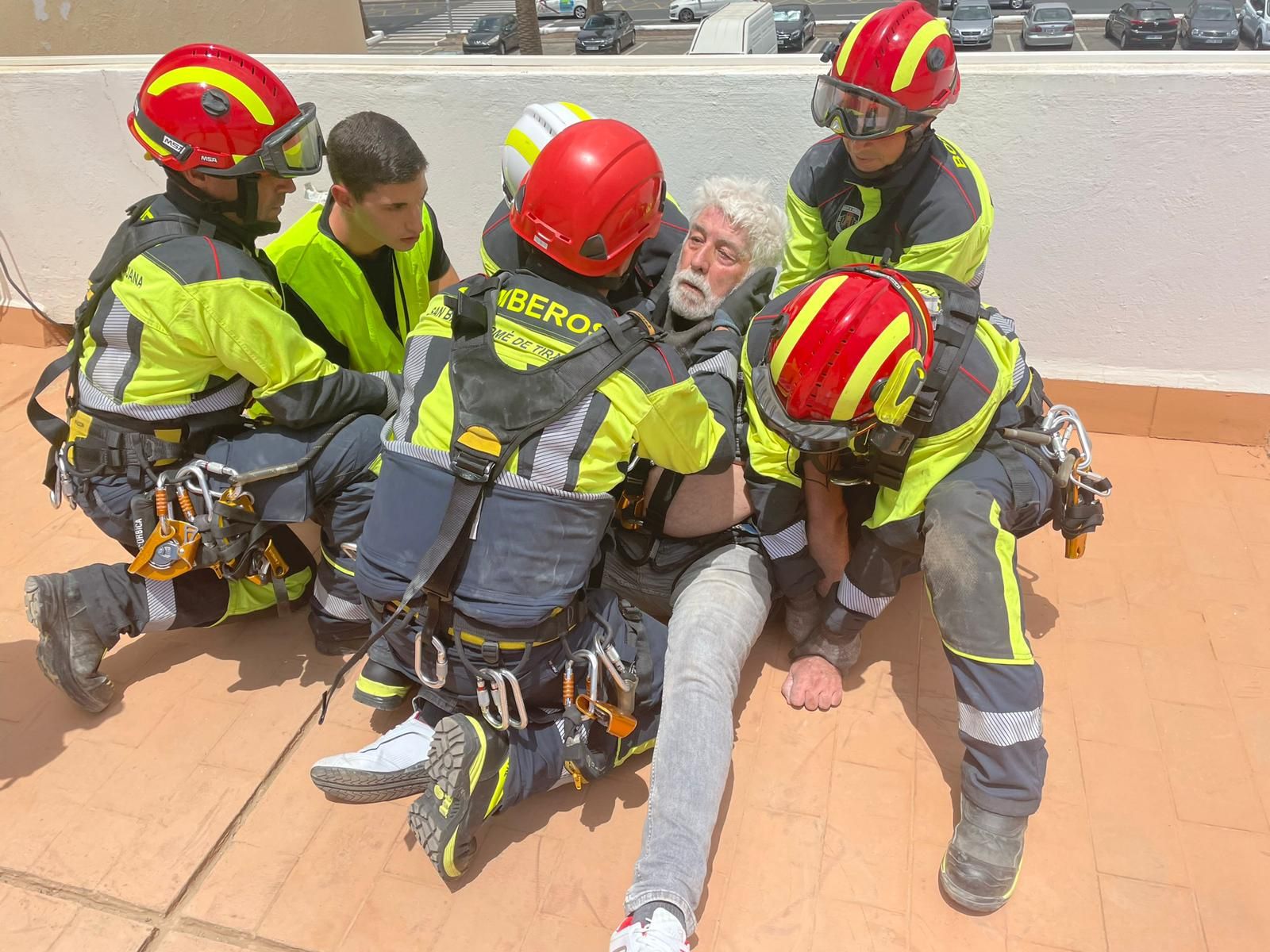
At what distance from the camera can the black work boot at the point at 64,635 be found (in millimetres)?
3035

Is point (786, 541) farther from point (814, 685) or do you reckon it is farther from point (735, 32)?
point (735, 32)

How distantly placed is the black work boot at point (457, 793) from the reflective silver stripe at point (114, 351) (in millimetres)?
1542

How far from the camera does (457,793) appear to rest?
245cm

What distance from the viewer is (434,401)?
2432mm

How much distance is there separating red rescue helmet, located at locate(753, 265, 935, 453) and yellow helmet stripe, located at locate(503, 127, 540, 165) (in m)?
1.54

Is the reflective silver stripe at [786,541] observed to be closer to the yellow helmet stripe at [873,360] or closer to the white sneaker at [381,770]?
the yellow helmet stripe at [873,360]

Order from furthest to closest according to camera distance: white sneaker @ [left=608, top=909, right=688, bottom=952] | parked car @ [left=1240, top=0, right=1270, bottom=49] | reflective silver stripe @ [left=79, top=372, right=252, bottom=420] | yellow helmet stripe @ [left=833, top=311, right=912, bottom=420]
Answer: parked car @ [left=1240, top=0, right=1270, bottom=49] → reflective silver stripe @ [left=79, top=372, right=252, bottom=420] → yellow helmet stripe @ [left=833, top=311, right=912, bottom=420] → white sneaker @ [left=608, top=909, right=688, bottom=952]

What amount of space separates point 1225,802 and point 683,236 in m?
2.69

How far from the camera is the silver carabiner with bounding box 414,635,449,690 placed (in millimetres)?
2549

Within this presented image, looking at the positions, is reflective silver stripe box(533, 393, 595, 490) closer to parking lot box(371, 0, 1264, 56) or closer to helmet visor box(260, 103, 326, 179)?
helmet visor box(260, 103, 326, 179)

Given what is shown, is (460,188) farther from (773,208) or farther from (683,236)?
(773,208)

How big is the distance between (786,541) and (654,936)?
134 centimetres

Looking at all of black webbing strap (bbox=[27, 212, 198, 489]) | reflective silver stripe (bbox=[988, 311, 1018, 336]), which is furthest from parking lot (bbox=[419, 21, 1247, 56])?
black webbing strap (bbox=[27, 212, 198, 489])

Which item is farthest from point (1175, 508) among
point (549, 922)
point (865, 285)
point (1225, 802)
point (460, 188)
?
point (460, 188)
